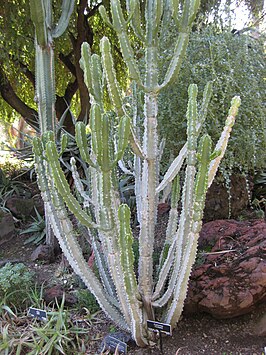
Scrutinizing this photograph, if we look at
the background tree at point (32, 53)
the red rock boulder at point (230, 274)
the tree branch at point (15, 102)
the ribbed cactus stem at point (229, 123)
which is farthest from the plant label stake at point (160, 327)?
the tree branch at point (15, 102)

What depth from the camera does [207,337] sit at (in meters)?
1.88

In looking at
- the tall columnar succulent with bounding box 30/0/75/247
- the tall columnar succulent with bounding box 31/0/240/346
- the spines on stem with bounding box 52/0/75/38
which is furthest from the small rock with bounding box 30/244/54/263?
the spines on stem with bounding box 52/0/75/38

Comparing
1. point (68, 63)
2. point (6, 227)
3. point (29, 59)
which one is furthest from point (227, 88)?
point (68, 63)

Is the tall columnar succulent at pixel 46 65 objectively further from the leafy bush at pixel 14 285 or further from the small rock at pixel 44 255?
the leafy bush at pixel 14 285

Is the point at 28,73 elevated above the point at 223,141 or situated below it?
above

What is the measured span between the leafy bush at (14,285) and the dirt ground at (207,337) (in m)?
0.60

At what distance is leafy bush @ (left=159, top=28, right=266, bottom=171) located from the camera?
225 cm

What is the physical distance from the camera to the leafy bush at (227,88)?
7.38ft

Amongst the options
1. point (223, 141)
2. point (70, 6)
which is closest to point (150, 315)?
point (223, 141)

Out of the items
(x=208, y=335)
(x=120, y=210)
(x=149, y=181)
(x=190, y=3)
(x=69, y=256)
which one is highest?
(x=190, y=3)

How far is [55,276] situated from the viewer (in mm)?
2795

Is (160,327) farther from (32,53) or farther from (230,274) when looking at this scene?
(32,53)

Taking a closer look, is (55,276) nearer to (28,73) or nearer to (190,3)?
(190,3)

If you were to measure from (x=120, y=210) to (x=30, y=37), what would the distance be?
3.66 metres
